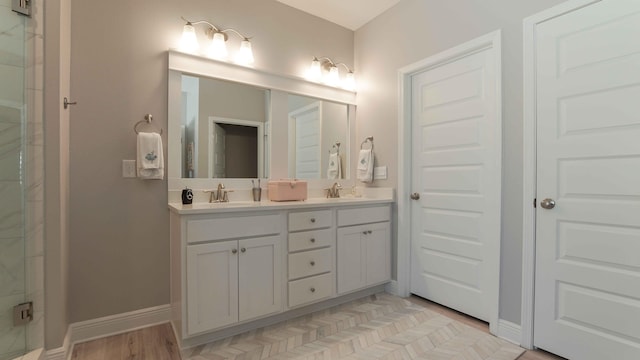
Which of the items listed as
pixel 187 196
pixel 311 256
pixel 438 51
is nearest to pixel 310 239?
pixel 311 256

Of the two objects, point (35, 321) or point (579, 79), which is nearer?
point (35, 321)

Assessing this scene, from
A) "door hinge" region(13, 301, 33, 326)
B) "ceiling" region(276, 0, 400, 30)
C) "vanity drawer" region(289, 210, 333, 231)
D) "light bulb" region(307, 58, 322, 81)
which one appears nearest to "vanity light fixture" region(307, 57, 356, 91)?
"light bulb" region(307, 58, 322, 81)

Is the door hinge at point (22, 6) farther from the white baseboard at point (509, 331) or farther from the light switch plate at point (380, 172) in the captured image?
the white baseboard at point (509, 331)

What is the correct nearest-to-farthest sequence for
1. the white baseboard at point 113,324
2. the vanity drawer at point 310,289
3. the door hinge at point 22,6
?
the door hinge at point 22,6 < the white baseboard at point 113,324 < the vanity drawer at point 310,289

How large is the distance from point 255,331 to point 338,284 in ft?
2.30

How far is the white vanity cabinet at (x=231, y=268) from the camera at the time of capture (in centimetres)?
176

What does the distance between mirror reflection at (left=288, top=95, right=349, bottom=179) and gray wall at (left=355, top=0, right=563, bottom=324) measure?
0.23 metres

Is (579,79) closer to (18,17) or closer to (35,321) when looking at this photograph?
(18,17)

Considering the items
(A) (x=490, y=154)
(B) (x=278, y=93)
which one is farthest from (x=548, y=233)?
(B) (x=278, y=93)

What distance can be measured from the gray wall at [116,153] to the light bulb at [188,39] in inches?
2.4

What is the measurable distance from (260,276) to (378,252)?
111 cm

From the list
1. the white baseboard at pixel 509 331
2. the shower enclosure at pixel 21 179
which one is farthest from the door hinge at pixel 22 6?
the white baseboard at pixel 509 331

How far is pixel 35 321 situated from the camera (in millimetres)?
1530

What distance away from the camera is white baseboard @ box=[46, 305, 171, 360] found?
72.9 inches
